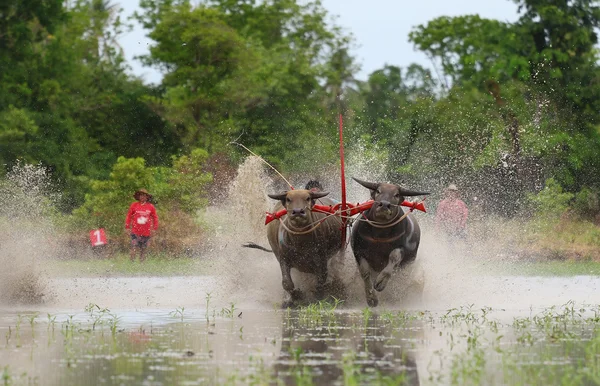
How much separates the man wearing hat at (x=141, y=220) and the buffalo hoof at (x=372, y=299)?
13726 millimetres

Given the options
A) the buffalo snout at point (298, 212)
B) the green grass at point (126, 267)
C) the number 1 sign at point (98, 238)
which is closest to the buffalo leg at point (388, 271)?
the buffalo snout at point (298, 212)

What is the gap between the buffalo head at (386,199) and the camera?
17.0 meters

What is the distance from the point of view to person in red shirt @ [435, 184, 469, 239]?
23.5m

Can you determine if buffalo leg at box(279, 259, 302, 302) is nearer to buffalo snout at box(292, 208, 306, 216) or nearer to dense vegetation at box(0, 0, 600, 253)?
buffalo snout at box(292, 208, 306, 216)

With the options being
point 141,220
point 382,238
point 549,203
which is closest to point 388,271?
point 382,238

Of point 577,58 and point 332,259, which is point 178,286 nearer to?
point 332,259

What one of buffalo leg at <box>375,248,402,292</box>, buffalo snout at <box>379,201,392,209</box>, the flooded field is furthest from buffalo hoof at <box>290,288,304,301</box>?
buffalo snout at <box>379,201,392,209</box>

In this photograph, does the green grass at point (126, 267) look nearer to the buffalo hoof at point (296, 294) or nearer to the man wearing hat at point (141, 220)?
the man wearing hat at point (141, 220)

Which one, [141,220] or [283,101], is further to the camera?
[283,101]

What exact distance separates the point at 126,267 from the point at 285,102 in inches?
1286

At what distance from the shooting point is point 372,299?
17.3m

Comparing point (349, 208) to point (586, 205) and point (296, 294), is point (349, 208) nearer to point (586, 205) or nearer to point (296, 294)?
point (296, 294)

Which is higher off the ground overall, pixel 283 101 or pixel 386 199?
pixel 283 101

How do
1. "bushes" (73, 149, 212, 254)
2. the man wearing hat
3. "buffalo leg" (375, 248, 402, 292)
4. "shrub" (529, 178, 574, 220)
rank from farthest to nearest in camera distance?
"shrub" (529, 178, 574, 220), "bushes" (73, 149, 212, 254), the man wearing hat, "buffalo leg" (375, 248, 402, 292)
